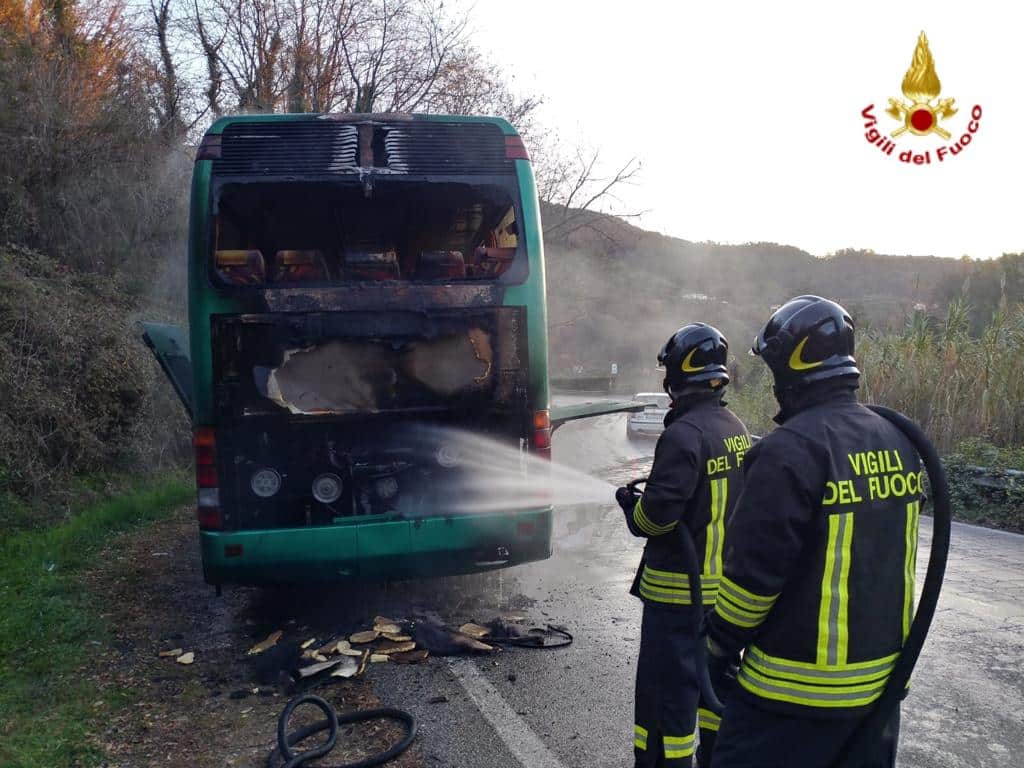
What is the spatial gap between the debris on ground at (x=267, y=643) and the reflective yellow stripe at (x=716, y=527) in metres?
3.39

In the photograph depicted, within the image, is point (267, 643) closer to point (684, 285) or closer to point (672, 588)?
point (672, 588)

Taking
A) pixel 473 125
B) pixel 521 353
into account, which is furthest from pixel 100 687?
pixel 473 125

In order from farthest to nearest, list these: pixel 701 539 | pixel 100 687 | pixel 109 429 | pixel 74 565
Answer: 1. pixel 109 429
2. pixel 74 565
3. pixel 100 687
4. pixel 701 539

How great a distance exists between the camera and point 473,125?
5.94m

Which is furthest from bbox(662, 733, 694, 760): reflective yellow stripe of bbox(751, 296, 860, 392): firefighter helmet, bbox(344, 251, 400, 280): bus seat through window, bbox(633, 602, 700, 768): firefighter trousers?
bbox(344, 251, 400, 280): bus seat through window

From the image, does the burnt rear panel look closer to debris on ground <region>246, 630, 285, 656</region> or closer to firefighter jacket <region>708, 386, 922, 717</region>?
debris on ground <region>246, 630, 285, 656</region>

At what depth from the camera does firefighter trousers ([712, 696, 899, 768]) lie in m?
2.25

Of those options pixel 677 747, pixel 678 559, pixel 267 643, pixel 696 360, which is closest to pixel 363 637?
pixel 267 643

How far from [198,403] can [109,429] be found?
22.0 ft

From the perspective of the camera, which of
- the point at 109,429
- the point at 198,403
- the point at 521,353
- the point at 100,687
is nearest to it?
the point at 100,687

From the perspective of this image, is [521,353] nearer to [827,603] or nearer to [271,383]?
[271,383]

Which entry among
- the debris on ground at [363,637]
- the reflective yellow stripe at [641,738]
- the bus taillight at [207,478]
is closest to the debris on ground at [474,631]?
the debris on ground at [363,637]

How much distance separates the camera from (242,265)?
567cm

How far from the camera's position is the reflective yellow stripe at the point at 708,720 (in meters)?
3.22
